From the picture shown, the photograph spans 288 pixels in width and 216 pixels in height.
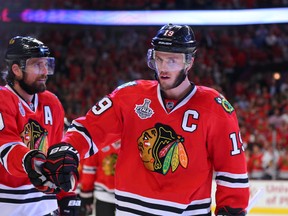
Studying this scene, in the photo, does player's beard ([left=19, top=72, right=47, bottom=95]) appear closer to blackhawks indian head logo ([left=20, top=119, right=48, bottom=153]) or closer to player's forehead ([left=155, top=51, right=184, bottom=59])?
blackhawks indian head logo ([left=20, top=119, right=48, bottom=153])

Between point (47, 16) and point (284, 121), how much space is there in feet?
18.9

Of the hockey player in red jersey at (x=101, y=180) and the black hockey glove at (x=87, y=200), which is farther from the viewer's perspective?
the black hockey glove at (x=87, y=200)

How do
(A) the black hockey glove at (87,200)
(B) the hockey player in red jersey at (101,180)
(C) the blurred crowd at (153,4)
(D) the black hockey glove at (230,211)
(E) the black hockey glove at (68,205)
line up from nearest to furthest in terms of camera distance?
(D) the black hockey glove at (230,211)
(E) the black hockey glove at (68,205)
(B) the hockey player in red jersey at (101,180)
(A) the black hockey glove at (87,200)
(C) the blurred crowd at (153,4)

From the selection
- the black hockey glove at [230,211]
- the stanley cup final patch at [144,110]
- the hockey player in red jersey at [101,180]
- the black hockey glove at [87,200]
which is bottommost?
the black hockey glove at [87,200]

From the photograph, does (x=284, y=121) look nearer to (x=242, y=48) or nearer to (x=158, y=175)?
(x=242, y=48)

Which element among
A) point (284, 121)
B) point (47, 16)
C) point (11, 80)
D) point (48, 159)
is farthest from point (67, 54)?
point (48, 159)

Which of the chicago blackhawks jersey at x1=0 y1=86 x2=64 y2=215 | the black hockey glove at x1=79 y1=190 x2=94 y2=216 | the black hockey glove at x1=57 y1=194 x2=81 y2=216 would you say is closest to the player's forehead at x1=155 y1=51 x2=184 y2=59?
the chicago blackhawks jersey at x1=0 y1=86 x2=64 y2=215

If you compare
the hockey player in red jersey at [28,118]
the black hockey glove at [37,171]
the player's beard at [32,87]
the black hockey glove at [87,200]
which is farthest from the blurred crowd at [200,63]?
the black hockey glove at [37,171]

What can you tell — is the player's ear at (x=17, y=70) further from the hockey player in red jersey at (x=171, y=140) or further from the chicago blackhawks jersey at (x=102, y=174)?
the chicago blackhawks jersey at (x=102, y=174)

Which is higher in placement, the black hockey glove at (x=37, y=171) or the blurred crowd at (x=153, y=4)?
the blurred crowd at (x=153, y=4)

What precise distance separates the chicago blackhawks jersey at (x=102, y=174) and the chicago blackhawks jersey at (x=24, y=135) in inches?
65.9

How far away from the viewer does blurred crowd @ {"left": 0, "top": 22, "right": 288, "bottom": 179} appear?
1040cm

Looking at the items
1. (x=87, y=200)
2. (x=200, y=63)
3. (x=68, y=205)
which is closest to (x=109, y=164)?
(x=87, y=200)

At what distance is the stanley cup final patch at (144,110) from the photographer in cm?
246
